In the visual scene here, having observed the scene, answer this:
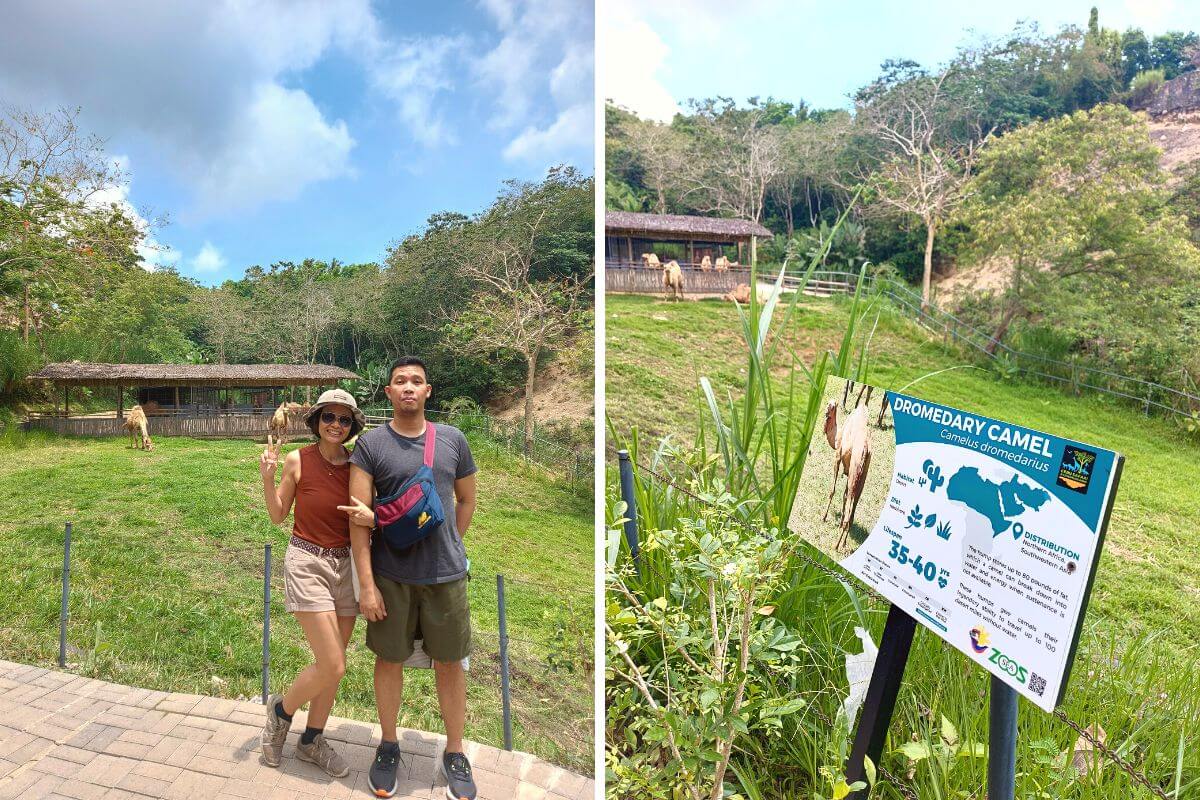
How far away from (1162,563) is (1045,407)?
1793 mm

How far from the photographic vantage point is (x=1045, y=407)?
16.9ft

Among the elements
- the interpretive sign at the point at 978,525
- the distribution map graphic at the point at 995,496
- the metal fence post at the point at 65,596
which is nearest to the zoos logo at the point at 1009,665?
the interpretive sign at the point at 978,525

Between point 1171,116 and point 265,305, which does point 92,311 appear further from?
point 1171,116

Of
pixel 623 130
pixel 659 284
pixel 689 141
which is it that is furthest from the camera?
pixel 689 141

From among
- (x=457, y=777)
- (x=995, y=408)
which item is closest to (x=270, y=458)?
(x=457, y=777)

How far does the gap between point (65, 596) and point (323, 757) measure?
0.84 meters

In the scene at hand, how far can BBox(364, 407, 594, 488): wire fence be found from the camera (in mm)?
1646

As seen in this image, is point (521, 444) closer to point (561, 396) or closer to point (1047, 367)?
point (561, 396)

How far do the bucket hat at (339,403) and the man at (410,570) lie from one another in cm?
5

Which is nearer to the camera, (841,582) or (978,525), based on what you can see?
(978,525)

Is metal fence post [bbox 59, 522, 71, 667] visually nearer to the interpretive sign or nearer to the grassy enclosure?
the grassy enclosure

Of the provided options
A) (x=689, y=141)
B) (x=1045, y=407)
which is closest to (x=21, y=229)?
(x=1045, y=407)

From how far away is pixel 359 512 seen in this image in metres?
1.46

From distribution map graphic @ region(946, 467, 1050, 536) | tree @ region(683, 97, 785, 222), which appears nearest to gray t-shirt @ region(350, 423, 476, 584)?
distribution map graphic @ region(946, 467, 1050, 536)
